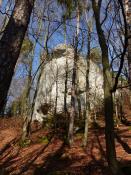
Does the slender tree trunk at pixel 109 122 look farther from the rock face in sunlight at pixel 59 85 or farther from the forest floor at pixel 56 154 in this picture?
the rock face in sunlight at pixel 59 85

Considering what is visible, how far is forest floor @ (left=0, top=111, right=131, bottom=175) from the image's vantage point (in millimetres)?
11773

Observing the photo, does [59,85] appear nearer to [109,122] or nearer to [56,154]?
[56,154]

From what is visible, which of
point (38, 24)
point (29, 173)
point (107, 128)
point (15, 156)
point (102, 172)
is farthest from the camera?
point (38, 24)

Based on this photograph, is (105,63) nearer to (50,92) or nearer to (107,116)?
(107,116)

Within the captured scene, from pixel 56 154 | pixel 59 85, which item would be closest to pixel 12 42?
pixel 56 154

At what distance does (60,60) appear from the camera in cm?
2508

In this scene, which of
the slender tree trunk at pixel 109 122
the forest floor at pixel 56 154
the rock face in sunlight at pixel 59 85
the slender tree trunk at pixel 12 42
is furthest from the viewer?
the rock face in sunlight at pixel 59 85

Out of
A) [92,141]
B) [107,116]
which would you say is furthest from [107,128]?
[92,141]

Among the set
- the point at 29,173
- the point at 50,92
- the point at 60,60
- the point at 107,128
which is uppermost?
the point at 60,60

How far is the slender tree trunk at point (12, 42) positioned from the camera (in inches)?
167

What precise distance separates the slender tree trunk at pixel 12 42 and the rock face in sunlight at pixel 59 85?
56.4 ft

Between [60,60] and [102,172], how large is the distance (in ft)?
50.7

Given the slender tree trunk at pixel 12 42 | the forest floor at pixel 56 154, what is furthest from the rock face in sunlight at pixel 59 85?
the slender tree trunk at pixel 12 42

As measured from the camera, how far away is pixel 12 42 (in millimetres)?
4566
